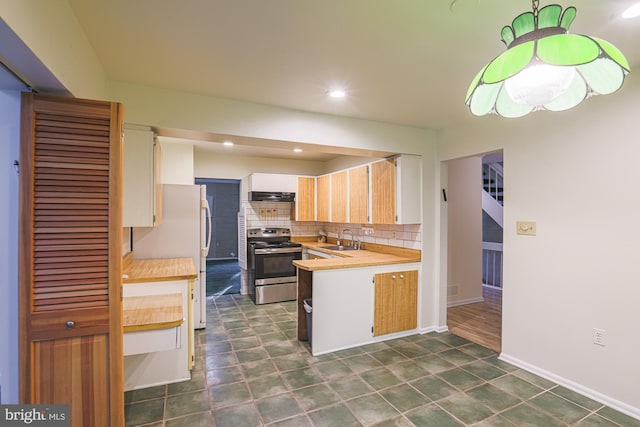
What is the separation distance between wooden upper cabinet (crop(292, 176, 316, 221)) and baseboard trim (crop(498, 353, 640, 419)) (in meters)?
3.43

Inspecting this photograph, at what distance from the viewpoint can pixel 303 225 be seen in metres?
5.80

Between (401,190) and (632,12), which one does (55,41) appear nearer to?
(632,12)

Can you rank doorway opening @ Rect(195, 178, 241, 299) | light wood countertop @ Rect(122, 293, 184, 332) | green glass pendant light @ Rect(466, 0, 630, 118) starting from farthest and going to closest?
1. doorway opening @ Rect(195, 178, 241, 299)
2. light wood countertop @ Rect(122, 293, 184, 332)
3. green glass pendant light @ Rect(466, 0, 630, 118)

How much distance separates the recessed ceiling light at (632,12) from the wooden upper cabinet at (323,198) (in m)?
3.68

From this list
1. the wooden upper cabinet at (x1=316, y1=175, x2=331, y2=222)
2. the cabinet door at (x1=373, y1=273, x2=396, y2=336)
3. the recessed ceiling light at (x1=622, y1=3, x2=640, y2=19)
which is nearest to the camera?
the recessed ceiling light at (x1=622, y1=3, x2=640, y2=19)

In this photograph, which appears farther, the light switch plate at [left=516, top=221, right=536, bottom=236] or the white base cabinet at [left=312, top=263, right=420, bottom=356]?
the white base cabinet at [left=312, top=263, right=420, bottom=356]

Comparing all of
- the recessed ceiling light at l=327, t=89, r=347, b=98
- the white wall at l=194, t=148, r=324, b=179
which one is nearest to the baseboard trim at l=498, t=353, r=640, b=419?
the recessed ceiling light at l=327, t=89, r=347, b=98

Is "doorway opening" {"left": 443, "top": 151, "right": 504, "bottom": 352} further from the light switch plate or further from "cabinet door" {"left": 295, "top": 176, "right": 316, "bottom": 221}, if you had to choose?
"cabinet door" {"left": 295, "top": 176, "right": 316, "bottom": 221}

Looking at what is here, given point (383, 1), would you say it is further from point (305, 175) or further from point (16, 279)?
point (305, 175)

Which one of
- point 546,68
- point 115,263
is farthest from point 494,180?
point 115,263

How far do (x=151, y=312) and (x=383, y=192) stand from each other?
2728 mm

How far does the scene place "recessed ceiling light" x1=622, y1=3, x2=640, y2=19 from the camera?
4.91ft

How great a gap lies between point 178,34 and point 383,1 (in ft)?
3.78

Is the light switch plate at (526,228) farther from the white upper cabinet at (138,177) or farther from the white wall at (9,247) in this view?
the white wall at (9,247)
